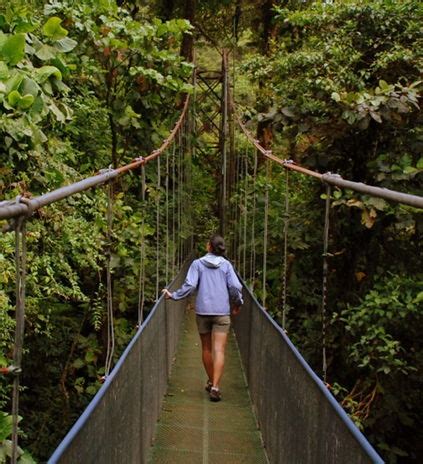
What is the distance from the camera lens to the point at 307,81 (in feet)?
12.1

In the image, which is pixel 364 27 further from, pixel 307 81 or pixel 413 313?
pixel 413 313

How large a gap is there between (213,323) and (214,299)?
0.16 metres

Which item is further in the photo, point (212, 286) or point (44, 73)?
point (212, 286)

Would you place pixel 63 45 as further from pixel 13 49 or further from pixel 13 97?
pixel 13 97

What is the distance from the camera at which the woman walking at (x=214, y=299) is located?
11.2 feet

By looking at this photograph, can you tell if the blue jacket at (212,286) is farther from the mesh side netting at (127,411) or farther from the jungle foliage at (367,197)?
the jungle foliage at (367,197)

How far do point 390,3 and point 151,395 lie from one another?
2.69m

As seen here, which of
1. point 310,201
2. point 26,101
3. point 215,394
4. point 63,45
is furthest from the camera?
point 310,201

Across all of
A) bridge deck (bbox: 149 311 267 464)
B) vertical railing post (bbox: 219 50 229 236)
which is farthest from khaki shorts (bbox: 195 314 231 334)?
vertical railing post (bbox: 219 50 229 236)

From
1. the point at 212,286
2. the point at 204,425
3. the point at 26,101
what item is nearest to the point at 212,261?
the point at 212,286

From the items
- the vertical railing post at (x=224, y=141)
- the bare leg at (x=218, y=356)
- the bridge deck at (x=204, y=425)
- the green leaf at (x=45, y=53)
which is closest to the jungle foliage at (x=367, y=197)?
the bridge deck at (x=204, y=425)

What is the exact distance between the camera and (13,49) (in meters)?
1.61

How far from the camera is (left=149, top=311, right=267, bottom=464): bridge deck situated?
2.63 m

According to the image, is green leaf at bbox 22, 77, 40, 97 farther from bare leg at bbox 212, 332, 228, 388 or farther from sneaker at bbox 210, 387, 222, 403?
sneaker at bbox 210, 387, 222, 403
